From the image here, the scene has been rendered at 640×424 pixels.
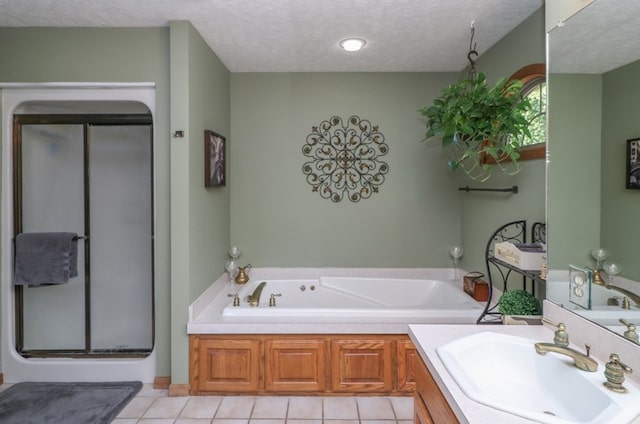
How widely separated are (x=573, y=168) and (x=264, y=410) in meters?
2.22

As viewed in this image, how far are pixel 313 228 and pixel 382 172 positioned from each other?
0.85 m

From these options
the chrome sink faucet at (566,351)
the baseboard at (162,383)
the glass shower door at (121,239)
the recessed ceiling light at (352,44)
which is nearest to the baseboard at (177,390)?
the baseboard at (162,383)

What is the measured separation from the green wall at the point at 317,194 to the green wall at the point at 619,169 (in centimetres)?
226

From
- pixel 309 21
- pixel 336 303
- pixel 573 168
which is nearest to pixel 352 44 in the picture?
pixel 309 21

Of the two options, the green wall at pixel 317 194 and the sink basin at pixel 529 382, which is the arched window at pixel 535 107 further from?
the sink basin at pixel 529 382

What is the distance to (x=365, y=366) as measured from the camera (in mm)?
2604

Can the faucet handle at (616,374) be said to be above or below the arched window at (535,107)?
below

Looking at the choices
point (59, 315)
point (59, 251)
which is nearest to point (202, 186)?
point (59, 251)

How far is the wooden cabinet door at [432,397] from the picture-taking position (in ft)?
3.86

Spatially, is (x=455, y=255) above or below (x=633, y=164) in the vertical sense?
below

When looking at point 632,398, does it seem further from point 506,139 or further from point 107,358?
point 107,358

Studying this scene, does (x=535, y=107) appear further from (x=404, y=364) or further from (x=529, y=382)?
(x=404, y=364)

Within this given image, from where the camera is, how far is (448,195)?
362cm

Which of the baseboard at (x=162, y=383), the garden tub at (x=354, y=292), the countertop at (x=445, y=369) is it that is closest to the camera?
the countertop at (x=445, y=369)
